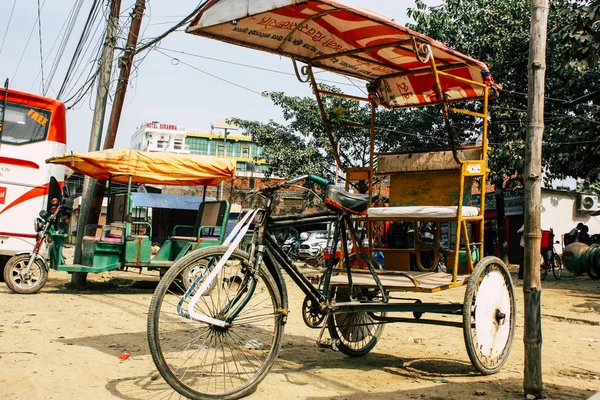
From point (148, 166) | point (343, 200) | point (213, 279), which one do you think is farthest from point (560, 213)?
point (213, 279)

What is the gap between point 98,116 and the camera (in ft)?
37.5

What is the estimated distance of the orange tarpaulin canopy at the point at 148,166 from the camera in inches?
414

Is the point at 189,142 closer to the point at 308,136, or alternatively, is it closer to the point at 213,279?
the point at 308,136

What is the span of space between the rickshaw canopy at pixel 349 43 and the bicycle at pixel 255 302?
55.6 inches

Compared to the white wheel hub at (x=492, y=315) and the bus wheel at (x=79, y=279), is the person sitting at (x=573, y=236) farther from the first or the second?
the white wheel hub at (x=492, y=315)

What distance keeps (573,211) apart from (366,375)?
2637 centimetres

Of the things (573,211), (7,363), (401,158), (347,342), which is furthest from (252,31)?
(573,211)

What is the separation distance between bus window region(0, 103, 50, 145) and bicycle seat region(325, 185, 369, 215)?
900 centimetres

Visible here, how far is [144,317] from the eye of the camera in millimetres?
7930

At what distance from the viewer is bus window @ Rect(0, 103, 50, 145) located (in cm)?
1144

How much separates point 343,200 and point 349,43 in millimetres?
1774

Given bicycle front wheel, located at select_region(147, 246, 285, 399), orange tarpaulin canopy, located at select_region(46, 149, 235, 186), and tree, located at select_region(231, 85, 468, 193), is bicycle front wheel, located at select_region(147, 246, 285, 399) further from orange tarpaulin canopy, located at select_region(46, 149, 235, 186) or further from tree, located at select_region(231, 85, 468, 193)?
tree, located at select_region(231, 85, 468, 193)

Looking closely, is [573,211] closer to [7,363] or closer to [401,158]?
[401,158]

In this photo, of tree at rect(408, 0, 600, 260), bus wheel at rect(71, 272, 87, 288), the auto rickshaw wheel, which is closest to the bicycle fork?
the auto rickshaw wheel
